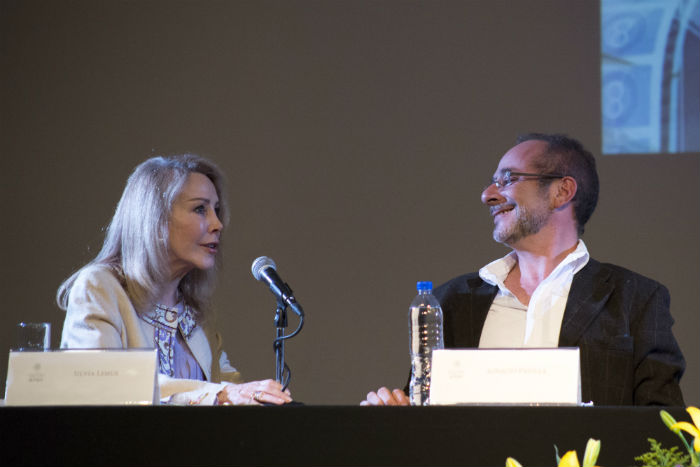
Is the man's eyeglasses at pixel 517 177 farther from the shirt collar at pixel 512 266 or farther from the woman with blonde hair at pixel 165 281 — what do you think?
the woman with blonde hair at pixel 165 281

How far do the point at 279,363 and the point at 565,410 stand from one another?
1.08 metres

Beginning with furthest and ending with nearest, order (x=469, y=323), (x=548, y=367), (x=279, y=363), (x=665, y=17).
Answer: (x=665, y=17)
(x=469, y=323)
(x=279, y=363)
(x=548, y=367)

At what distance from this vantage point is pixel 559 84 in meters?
4.01

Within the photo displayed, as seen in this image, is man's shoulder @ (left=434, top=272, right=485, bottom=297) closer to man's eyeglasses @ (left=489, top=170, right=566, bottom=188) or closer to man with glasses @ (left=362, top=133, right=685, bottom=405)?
man with glasses @ (left=362, top=133, right=685, bottom=405)

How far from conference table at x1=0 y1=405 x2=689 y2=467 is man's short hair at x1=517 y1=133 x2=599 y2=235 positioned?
5.03ft

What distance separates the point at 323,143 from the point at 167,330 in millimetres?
1872

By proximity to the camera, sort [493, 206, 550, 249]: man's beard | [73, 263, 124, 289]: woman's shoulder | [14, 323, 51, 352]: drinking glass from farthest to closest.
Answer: [493, 206, 550, 249]: man's beard → [73, 263, 124, 289]: woman's shoulder → [14, 323, 51, 352]: drinking glass

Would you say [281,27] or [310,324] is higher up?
[281,27]

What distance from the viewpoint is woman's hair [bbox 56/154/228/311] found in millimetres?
2449

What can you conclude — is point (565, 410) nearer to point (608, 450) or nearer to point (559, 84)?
point (608, 450)

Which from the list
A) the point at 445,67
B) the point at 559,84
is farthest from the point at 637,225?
the point at 445,67

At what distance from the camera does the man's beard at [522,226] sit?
108 inches

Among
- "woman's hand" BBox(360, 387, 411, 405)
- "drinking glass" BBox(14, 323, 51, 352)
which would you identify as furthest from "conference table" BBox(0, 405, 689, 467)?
"woman's hand" BBox(360, 387, 411, 405)

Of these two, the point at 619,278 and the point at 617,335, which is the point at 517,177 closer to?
the point at 619,278
